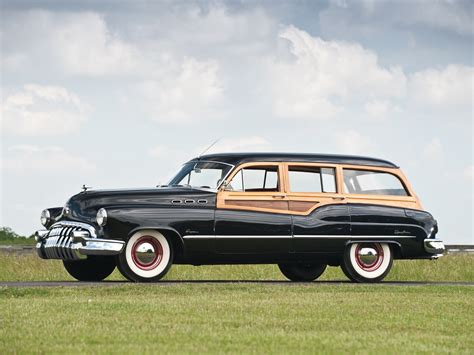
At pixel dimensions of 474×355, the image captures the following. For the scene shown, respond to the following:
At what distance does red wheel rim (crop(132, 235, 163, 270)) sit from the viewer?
16.7 metres

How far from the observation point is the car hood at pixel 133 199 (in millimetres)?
16641

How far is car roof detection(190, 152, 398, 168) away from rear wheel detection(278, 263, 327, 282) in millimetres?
2277

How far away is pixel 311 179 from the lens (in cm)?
1819

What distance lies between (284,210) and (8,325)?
7267 millimetres

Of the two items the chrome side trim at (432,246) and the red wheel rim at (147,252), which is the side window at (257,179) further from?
the chrome side trim at (432,246)

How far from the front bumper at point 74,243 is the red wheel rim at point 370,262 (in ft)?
13.6

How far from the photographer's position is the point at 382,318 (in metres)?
12.1

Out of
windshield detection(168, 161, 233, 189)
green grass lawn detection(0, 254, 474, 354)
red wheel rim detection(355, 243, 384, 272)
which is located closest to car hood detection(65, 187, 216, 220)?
windshield detection(168, 161, 233, 189)

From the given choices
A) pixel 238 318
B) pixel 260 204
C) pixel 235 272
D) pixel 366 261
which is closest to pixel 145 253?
pixel 260 204

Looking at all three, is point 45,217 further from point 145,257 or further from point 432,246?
point 432,246

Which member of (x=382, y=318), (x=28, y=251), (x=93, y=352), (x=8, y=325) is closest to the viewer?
(x=93, y=352)

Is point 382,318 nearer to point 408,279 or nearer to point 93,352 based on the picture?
point 93,352

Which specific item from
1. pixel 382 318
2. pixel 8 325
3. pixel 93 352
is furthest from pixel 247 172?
pixel 93 352

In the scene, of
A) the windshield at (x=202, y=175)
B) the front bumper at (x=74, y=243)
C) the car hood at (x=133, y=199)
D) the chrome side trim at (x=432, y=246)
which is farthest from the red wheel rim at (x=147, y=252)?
the chrome side trim at (x=432, y=246)
